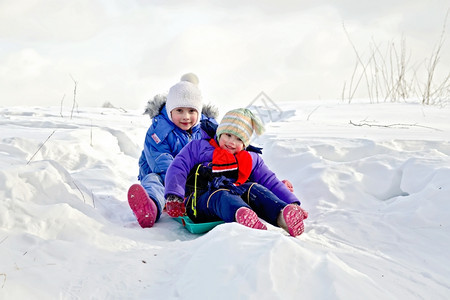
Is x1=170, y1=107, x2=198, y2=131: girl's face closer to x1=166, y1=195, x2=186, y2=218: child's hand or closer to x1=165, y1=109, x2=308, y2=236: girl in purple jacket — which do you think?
x1=165, y1=109, x2=308, y2=236: girl in purple jacket

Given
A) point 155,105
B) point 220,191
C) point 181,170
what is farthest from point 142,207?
point 155,105

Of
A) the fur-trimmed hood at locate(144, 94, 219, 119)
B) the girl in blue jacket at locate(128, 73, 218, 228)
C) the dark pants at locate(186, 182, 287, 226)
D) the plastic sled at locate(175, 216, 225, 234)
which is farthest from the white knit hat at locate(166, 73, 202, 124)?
the plastic sled at locate(175, 216, 225, 234)

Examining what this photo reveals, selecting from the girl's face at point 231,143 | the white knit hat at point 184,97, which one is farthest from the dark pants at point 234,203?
the white knit hat at point 184,97

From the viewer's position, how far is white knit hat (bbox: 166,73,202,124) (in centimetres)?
340

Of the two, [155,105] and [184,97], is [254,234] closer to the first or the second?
[184,97]

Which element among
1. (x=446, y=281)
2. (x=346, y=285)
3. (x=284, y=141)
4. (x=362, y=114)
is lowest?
(x=446, y=281)

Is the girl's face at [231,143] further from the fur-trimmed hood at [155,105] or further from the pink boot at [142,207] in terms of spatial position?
the fur-trimmed hood at [155,105]

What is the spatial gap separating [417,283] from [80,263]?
1.35 metres

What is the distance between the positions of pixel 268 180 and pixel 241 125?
1.34 feet

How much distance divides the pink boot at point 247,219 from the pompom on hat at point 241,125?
24.0 inches

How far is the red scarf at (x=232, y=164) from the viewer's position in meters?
2.66

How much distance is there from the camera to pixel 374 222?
2.47 metres

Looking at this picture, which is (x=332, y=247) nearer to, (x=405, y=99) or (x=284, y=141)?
(x=284, y=141)

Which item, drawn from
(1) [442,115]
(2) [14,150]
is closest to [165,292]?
(2) [14,150]
